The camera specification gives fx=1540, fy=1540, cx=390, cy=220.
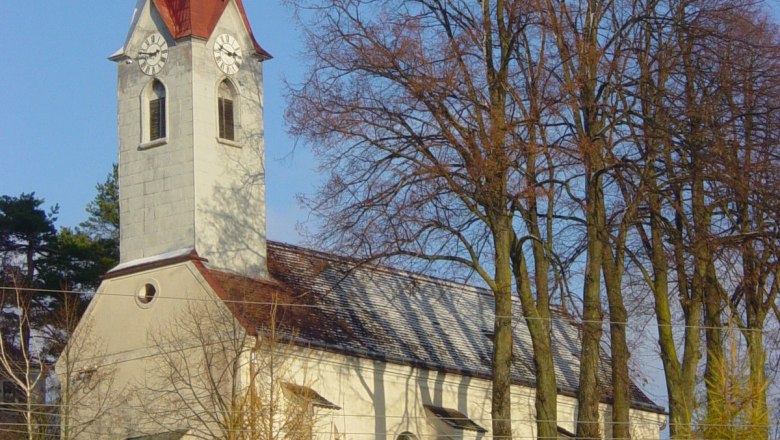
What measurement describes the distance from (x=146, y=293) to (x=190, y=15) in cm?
778

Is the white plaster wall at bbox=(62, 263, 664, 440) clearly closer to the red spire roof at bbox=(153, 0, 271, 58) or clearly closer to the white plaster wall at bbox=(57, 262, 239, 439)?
the white plaster wall at bbox=(57, 262, 239, 439)

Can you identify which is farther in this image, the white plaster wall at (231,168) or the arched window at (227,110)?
the arched window at (227,110)

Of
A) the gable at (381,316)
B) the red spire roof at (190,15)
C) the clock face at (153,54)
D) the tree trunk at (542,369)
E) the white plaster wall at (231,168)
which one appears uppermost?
the red spire roof at (190,15)

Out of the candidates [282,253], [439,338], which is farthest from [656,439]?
[282,253]

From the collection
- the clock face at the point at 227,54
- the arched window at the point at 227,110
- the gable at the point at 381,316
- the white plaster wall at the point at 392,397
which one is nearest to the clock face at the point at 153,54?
the clock face at the point at 227,54

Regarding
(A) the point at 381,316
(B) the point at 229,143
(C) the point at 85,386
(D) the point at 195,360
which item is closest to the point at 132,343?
(C) the point at 85,386

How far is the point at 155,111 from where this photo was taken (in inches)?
1667

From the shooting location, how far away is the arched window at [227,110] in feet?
139

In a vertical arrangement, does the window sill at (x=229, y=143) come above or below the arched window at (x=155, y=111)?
below

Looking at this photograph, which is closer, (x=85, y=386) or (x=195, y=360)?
(x=195, y=360)

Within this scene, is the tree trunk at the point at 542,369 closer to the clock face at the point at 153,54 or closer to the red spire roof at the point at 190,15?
the red spire roof at the point at 190,15

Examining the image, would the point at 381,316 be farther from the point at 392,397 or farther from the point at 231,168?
the point at 231,168

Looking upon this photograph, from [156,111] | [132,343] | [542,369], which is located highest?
[156,111]

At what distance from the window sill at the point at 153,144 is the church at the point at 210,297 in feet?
0.22
